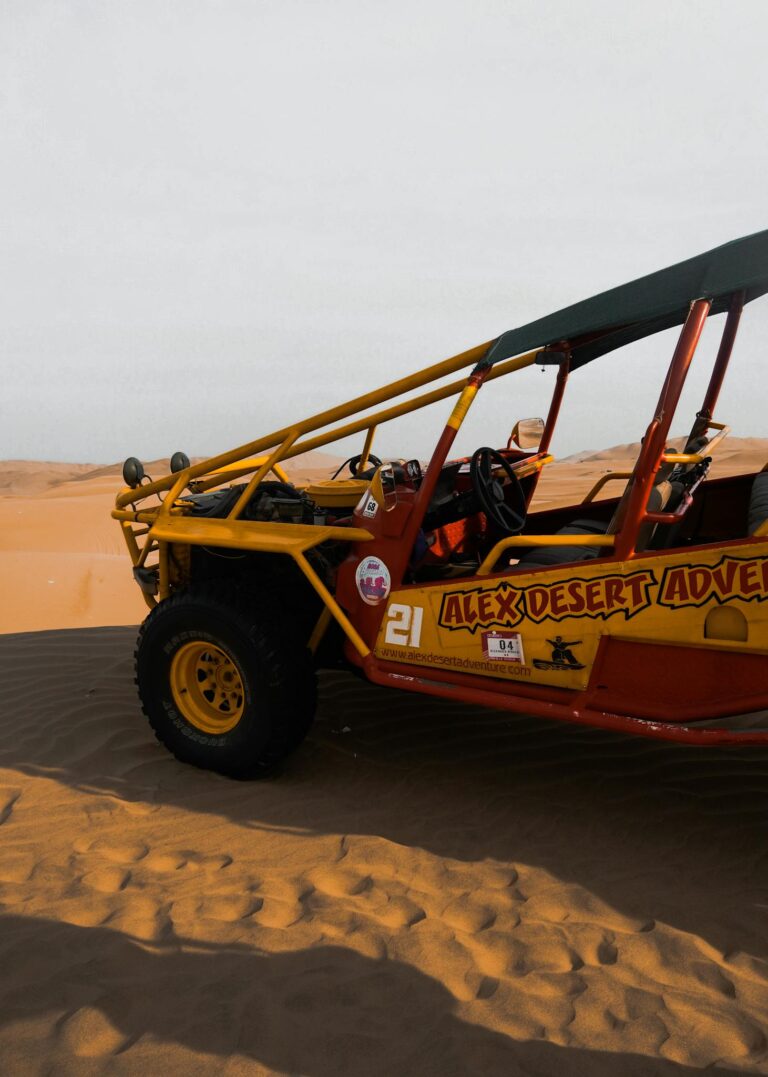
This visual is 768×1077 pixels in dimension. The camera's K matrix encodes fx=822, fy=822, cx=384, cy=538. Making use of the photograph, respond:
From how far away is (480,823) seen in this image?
348 cm

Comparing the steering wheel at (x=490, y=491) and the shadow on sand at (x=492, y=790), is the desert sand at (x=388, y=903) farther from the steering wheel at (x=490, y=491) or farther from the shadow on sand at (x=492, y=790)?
the steering wheel at (x=490, y=491)

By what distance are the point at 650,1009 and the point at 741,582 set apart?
4.59 feet

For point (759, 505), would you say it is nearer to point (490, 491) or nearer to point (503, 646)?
point (490, 491)

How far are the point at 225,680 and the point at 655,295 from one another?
265 centimetres

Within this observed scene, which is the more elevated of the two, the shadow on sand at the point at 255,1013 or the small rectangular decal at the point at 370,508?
the small rectangular decal at the point at 370,508

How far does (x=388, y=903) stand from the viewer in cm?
289

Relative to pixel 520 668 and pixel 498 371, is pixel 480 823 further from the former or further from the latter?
pixel 498 371

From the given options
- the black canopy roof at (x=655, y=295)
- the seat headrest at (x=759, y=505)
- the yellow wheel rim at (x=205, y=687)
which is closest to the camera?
the black canopy roof at (x=655, y=295)

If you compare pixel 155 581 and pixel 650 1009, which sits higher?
pixel 155 581

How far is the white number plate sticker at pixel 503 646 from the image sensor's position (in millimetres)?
3344

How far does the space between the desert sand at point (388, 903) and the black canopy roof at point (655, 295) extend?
79.5 inches

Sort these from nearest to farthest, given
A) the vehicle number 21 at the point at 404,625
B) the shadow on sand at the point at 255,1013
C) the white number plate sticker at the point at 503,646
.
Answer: the shadow on sand at the point at 255,1013 → the white number plate sticker at the point at 503,646 → the vehicle number 21 at the point at 404,625

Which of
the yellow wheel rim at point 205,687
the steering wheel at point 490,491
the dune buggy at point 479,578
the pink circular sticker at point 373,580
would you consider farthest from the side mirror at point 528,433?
the yellow wheel rim at point 205,687

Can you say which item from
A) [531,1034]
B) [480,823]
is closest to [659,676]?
[480,823]
